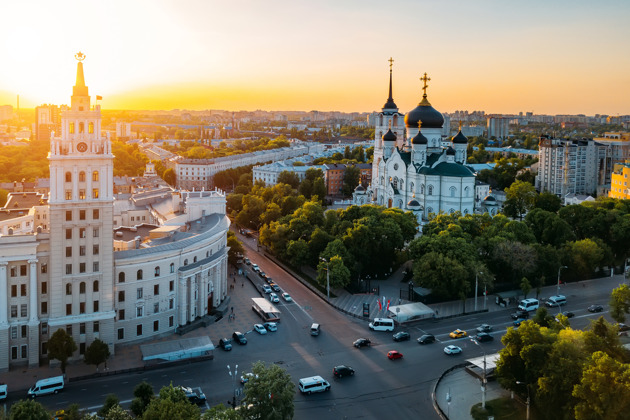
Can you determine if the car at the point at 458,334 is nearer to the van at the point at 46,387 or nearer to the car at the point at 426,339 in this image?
the car at the point at 426,339

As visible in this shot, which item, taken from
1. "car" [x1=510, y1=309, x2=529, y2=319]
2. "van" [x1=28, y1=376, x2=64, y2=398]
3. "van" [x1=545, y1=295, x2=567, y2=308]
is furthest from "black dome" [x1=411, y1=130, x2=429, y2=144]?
"van" [x1=28, y1=376, x2=64, y2=398]

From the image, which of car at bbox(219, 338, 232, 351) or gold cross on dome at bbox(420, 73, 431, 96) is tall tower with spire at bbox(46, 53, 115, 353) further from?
gold cross on dome at bbox(420, 73, 431, 96)

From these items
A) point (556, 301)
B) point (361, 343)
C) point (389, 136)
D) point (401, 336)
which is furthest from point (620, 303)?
point (389, 136)

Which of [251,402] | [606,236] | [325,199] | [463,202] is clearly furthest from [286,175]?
[251,402]

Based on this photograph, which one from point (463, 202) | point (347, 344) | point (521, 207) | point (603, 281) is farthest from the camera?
point (521, 207)

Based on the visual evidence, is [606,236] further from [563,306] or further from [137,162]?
[137,162]

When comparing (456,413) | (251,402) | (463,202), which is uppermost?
(463,202)

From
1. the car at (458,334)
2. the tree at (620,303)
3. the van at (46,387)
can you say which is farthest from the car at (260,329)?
the tree at (620,303)
